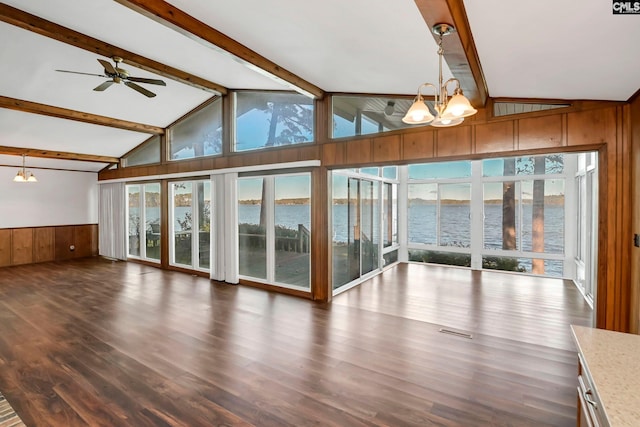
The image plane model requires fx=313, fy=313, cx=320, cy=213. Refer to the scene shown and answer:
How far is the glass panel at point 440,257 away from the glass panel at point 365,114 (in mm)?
4713

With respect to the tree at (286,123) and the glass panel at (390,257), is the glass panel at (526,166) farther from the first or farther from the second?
the tree at (286,123)

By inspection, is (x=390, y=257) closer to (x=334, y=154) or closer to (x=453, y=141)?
(x=334, y=154)

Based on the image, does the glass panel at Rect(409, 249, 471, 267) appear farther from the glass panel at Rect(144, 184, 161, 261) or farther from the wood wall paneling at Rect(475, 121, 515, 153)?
the glass panel at Rect(144, 184, 161, 261)

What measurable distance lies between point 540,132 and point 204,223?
6.25 meters

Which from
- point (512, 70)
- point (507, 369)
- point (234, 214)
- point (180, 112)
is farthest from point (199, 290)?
point (512, 70)

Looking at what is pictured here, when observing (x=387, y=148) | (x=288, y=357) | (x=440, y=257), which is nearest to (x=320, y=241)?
(x=387, y=148)

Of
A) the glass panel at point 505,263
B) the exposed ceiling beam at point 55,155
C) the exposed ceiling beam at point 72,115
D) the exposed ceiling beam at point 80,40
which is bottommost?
the glass panel at point 505,263

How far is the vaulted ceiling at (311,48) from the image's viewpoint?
2.11 meters

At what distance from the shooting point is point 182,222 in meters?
7.50

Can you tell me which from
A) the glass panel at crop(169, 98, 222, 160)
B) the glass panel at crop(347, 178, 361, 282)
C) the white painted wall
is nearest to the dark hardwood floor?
the glass panel at crop(347, 178, 361, 282)

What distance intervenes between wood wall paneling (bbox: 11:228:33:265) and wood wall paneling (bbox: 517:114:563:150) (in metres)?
11.3

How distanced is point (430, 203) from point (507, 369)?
588cm

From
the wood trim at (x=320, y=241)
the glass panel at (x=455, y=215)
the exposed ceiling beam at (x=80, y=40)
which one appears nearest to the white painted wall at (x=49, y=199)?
the exposed ceiling beam at (x=80, y=40)

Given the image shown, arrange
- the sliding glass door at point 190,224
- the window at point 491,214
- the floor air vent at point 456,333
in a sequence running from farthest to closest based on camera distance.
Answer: the sliding glass door at point 190,224 → the window at point 491,214 → the floor air vent at point 456,333
